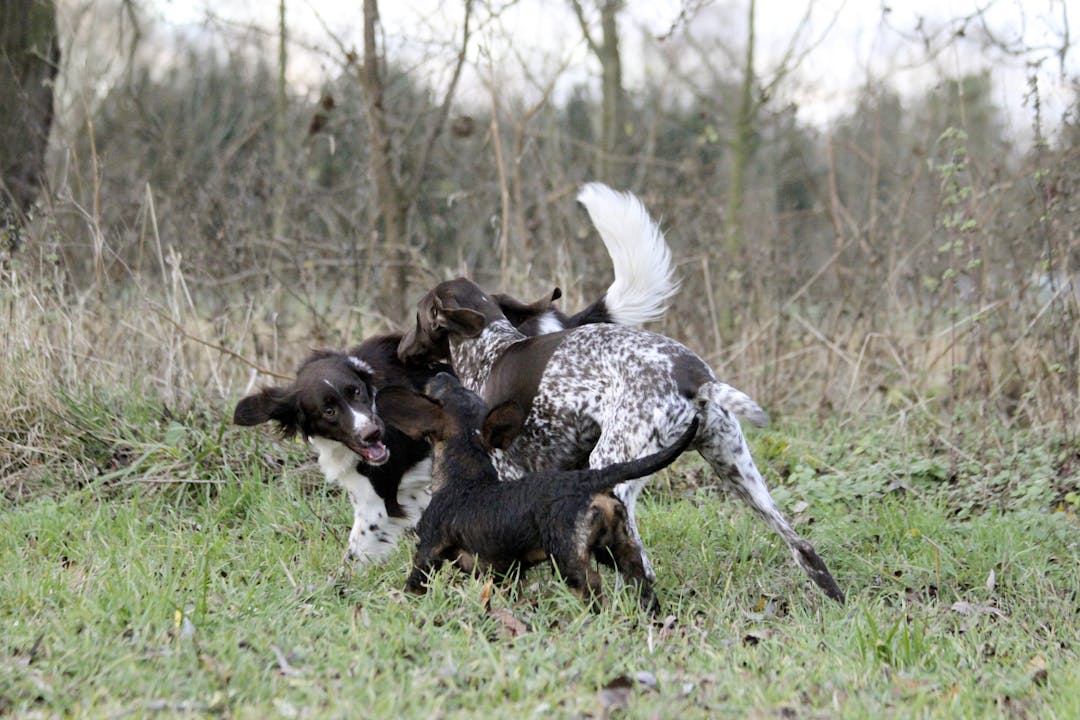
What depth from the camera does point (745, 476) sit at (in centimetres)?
452

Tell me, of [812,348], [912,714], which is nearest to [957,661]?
[912,714]

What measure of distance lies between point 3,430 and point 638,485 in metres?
3.74

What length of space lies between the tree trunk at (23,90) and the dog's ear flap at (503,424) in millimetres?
5045

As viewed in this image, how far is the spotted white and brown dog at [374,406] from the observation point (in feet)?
16.5

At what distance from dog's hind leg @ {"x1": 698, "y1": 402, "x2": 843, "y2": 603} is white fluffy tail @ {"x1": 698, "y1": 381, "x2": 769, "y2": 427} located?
0.09 meters

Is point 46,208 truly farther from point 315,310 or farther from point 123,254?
point 315,310

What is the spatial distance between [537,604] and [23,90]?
5847mm

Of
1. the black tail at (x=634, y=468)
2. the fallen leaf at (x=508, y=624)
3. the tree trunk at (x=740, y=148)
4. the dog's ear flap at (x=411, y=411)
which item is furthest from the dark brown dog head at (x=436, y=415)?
the tree trunk at (x=740, y=148)

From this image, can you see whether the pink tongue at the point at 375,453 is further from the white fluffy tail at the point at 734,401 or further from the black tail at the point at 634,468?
the white fluffy tail at the point at 734,401

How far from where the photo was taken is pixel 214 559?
4875 mm

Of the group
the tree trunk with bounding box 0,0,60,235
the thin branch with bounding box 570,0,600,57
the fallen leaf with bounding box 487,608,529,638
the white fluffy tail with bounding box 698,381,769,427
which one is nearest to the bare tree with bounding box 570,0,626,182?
the thin branch with bounding box 570,0,600,57

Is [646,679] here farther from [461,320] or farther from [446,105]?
[446,105]

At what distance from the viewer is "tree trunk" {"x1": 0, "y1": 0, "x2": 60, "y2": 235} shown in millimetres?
8062

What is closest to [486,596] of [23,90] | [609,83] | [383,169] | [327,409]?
[327,409]
